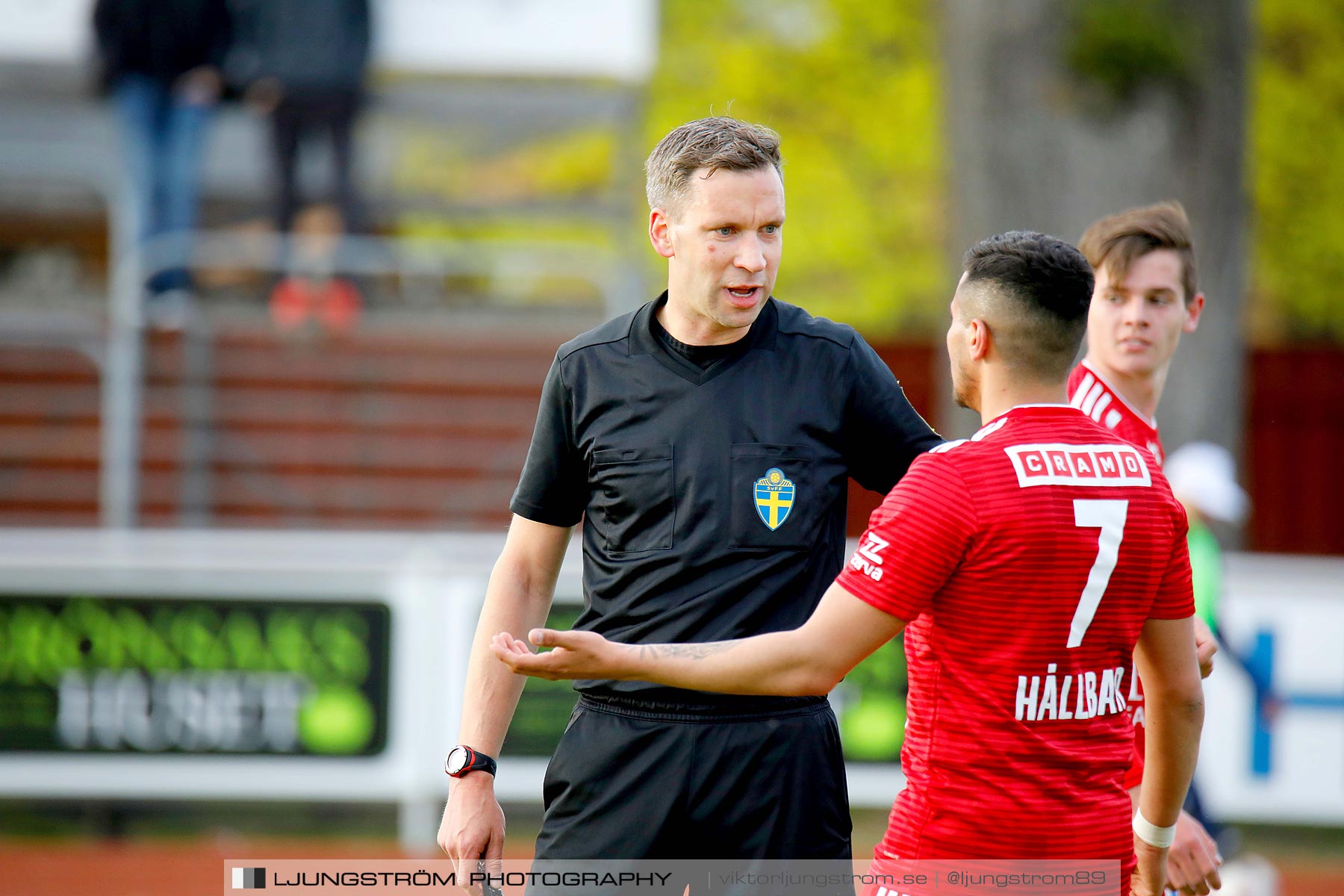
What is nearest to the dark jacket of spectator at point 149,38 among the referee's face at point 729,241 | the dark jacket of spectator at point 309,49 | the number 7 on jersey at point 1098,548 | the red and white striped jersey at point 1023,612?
the dark jacket of spectator at point 309,49

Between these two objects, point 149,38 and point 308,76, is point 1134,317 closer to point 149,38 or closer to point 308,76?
point 308,76

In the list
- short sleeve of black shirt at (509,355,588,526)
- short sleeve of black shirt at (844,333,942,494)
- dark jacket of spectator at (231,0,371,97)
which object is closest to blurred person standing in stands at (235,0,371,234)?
dark jacket of spectator at (231,0,371,97)

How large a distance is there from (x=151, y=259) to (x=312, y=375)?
1213 millimetres

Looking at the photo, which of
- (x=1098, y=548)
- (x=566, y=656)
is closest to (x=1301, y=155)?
(x=1098, y=548)

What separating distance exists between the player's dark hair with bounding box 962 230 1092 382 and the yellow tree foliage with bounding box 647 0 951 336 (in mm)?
14705

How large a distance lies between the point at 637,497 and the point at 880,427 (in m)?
0.54

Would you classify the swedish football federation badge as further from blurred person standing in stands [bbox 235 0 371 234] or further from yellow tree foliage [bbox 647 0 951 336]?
yellow tree foliage [bbox 647 0 951 336]

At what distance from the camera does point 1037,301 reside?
2469mm

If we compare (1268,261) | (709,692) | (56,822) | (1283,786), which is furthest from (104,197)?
(1268,261)

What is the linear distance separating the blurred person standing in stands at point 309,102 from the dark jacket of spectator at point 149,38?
13.4 inches

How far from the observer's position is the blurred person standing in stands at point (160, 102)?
8.51m

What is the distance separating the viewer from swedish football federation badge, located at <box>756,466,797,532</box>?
9.13ft

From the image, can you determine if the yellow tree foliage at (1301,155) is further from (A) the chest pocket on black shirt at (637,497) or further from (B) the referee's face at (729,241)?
(A) the chest pocket on black shirt at (637,497)

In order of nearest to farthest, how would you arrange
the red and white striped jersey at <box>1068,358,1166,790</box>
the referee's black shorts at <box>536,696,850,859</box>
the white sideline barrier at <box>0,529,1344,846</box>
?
1. the referee's black shorts at <box>536,696,850,859</box>
2. the red and white striped jersey at <box>1068,358,1166,790</box>
3. the white sideline barrier at <box>0,529,1344,846</box>
